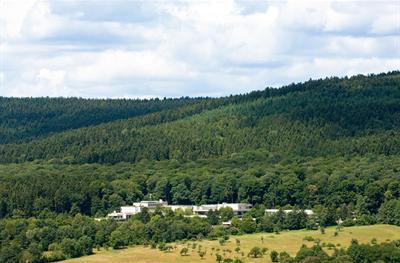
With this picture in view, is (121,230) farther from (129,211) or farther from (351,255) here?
(351,255)

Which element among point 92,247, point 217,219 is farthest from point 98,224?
point 217,219

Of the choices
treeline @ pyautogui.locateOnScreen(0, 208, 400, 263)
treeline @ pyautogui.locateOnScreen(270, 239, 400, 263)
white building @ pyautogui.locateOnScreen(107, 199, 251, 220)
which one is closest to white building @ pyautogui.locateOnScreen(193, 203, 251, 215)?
white building @ pyautogui.locateOnScreen(107, 199, 251, 220)

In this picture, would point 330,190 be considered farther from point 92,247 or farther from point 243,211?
point 92,247

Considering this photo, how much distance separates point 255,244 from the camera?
158 metres

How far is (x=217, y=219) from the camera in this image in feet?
593

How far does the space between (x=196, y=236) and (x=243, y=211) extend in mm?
27522

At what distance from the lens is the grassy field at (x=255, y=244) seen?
494ft

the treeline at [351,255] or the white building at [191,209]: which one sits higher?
the white building at [191,209]

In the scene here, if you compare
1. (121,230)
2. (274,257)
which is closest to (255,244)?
(274,257)

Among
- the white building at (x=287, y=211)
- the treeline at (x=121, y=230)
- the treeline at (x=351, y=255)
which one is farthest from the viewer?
the white building at (x=287, y=211)

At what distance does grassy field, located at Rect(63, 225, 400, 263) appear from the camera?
151 metres

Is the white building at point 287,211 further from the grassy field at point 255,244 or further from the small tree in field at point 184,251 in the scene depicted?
the small tree in field at point 184,251

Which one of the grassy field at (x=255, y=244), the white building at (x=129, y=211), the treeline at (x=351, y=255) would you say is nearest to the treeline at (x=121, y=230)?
the treeline at (x=351, y=255)

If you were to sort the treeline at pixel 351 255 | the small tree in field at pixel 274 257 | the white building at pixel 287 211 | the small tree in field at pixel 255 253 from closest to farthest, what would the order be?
1. the treeline at pixel 351 255
2. the small tree in field at pixel 274 257
3. the small tree in field at pixel 255 253
4. the white building at pixel 287 211
